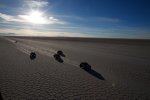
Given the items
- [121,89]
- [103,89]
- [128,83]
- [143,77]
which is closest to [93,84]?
[103,89]

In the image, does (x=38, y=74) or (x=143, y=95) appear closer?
(x=143, y=95)

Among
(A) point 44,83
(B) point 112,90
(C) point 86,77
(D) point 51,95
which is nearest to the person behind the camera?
(D) point 51,95

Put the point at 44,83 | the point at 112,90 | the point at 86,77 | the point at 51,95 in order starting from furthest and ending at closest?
the point at 86,77
the point at 44,83
the point at 112,90
the point at 51,95

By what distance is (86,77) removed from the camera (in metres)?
11.2

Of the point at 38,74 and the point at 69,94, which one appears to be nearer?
the point at 69,94

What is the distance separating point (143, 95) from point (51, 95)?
15.7 feet

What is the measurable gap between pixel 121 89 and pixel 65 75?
14.2ft

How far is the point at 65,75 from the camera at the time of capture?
1166cm

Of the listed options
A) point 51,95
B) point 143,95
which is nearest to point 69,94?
point 51,95

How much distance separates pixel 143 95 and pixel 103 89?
2.10 meters

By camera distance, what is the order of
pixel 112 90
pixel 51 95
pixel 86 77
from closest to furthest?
pixel 51 95
pixel 112 90
pixel 86 77

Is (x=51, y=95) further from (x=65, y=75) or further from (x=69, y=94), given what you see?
(x=65, y=75)

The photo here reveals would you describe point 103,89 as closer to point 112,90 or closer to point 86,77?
point 112,90

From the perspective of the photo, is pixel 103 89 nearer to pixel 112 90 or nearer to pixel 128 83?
pixel 112 90
